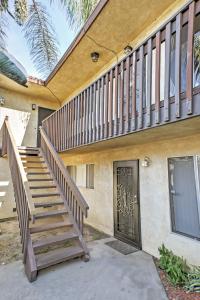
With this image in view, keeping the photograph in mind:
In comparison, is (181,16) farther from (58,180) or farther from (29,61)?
(29,61)

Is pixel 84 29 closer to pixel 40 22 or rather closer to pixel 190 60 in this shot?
pixel 40 22

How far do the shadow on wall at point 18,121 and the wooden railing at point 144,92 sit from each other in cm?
307

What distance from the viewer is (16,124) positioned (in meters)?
8.20

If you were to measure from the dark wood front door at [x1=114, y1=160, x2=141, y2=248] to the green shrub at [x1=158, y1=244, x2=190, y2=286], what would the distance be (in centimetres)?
94

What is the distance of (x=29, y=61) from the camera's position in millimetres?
7676

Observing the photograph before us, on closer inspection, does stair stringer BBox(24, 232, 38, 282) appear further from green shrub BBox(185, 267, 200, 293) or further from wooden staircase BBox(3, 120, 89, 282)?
green shrub BBox(185, 267, 200, 293)

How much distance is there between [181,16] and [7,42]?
4.94 metres

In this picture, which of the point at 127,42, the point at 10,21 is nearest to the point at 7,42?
the point at 10,21

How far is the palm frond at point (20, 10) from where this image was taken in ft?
17.2

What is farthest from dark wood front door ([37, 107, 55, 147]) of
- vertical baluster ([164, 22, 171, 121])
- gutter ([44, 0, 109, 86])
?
vertical baluster ([164, 22, 171, 121])

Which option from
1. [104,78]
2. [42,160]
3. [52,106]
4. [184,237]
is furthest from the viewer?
[52,106]

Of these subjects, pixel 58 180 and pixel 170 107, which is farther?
pixel 58 180

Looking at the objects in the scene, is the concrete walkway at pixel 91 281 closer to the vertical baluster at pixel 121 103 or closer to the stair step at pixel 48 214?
the stair step at pixel 48 214

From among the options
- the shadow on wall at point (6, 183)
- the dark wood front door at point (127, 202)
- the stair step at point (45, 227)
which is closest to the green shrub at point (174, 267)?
the dark wood front door at point (127, 202)
